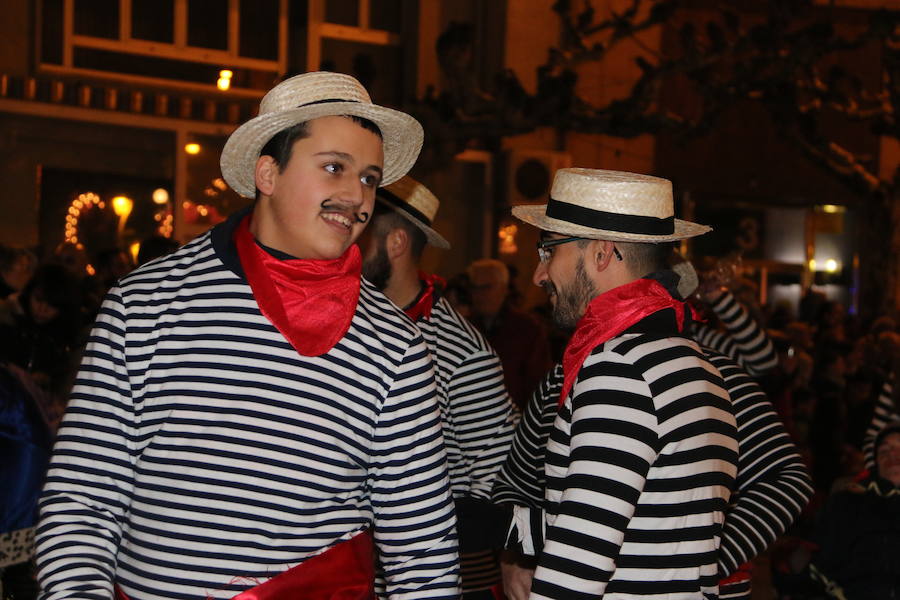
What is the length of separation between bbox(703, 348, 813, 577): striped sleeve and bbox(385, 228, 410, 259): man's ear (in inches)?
49.5

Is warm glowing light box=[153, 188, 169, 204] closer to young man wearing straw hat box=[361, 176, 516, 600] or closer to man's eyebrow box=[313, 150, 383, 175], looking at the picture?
young man wearing straw hat box=[361, 176, 516, 600]

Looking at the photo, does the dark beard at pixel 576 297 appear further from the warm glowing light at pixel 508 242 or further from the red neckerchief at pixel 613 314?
the warm glowing light at pixel 508 242

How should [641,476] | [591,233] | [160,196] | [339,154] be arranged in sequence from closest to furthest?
[641,476] → [339,154] → [591,233] → [160,196]

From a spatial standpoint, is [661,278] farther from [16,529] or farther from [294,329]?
[16,529]

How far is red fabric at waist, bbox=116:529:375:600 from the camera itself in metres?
2.14

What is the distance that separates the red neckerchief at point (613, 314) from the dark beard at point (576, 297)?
3 centimetres

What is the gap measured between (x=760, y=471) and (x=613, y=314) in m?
1.10

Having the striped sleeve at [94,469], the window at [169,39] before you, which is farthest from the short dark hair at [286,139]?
the window at [169,39]

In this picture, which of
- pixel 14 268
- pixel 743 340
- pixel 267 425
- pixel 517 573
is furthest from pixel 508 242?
pixel 267 425

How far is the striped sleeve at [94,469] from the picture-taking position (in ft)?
6.93

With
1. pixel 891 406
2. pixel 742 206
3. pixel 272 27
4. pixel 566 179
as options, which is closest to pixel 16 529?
pixel 566 179

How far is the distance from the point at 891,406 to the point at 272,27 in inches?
411

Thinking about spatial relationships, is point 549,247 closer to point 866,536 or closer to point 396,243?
point 396,243

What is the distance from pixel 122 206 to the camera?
13047mm
